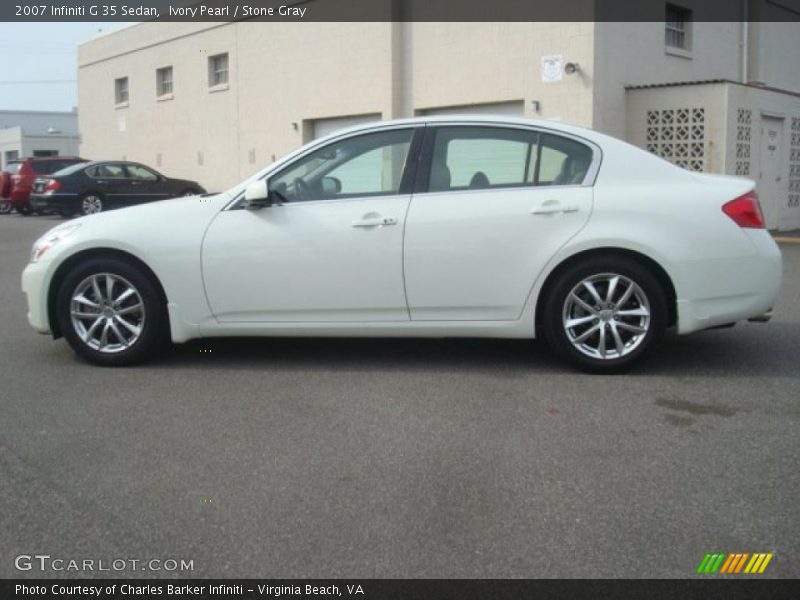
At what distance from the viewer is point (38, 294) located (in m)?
5.80

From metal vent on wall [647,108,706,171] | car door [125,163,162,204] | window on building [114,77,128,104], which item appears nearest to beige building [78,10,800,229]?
metal vent on wall [647,108,706,171]

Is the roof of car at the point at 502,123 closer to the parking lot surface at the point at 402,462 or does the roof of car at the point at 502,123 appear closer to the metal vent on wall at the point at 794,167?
the parking lot surface at the point at 402,462

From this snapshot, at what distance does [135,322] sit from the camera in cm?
582

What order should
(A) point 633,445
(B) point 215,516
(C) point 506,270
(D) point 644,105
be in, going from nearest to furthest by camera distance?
(B) point 215,516, (A) point 633,445, (C) point 506,270, (D) point 644,105

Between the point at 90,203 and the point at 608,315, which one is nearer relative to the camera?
the point at 608,315

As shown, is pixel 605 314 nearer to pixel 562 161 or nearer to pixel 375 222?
pixel 562 161

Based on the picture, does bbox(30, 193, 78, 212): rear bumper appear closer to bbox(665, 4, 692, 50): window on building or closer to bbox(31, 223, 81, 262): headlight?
bbox(665, 4, 692, 50): window on building

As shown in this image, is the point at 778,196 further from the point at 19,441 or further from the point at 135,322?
the point at 19,441

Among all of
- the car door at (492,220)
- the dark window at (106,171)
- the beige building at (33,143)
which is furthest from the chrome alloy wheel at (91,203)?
the beige building at (33,143)

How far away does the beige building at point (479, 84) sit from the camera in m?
14.7

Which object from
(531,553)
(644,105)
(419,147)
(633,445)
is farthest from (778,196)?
(531,553)

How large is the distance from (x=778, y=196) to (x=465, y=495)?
14645 mm
